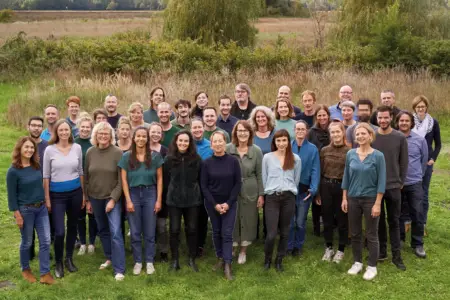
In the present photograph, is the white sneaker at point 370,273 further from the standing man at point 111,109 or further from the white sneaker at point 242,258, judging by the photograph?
the standing man at point 111,109

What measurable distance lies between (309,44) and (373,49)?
20.3 feet

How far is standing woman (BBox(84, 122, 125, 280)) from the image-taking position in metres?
6.00

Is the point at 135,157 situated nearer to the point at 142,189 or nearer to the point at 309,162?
the point at 142,189

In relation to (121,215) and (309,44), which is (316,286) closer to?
(121,215)

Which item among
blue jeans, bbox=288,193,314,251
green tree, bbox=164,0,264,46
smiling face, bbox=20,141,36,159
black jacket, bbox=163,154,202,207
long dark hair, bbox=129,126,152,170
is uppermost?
green tree, bbox=164,0,264,46

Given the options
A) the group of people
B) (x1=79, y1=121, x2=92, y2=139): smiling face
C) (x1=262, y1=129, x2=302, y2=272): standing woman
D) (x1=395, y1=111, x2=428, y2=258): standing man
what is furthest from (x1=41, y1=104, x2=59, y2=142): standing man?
(x1=395, y1=111, x2=428, y2=258): standing man

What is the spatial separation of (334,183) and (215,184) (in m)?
1.46

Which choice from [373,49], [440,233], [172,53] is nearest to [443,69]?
[373,49]

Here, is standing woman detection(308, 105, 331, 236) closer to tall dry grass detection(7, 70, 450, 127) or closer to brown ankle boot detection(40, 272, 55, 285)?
brown ankle boot detection(40, 272, 55, 285)

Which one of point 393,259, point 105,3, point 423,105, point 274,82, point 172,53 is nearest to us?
point 393,259

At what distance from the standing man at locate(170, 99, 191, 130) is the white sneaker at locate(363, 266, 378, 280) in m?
2.98

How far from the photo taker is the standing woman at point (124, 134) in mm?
6238

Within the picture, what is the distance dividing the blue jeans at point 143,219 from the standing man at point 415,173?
10.4 feet

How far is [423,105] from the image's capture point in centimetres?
703
